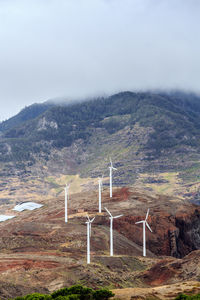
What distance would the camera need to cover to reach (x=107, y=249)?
452 ft

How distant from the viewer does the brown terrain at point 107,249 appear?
100188mm

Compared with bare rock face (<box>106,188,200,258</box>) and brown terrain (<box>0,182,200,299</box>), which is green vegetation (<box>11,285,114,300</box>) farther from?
bare rock face (<box>106,188,200,258</box>)

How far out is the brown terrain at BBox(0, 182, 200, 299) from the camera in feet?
329

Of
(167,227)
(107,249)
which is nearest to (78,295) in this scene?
(107,249)

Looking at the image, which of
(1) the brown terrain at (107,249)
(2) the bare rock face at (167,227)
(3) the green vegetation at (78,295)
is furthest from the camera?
(2) the bare rock face at (167,227)

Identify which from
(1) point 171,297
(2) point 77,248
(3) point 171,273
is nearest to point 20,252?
(2) point 77,248

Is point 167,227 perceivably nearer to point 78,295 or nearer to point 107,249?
point 107,249

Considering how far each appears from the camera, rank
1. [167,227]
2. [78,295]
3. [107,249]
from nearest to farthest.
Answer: [78,295]
[107,249]
[167,227]

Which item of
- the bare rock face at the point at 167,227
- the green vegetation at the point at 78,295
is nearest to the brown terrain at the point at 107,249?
the bare rock face at the point at 167,227

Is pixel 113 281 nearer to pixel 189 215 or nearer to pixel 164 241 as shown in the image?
pixel 164 241

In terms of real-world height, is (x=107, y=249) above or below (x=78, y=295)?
below

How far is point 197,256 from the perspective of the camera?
116188 millimetres

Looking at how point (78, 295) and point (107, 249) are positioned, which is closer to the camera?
point (78, 295)

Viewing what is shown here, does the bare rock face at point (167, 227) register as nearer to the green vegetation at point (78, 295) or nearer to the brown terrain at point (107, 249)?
the brown terrain at point (107, 249)
